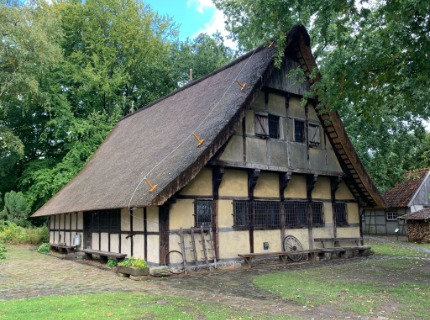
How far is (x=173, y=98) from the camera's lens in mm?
19328

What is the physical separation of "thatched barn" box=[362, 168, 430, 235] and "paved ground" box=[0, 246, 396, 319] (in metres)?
18.8

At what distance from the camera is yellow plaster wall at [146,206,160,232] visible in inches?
452

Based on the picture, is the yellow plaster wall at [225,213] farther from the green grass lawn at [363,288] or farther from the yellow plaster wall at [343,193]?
the yellow plaster wall at [343,193]

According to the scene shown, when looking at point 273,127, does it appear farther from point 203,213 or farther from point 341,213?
point 341,213

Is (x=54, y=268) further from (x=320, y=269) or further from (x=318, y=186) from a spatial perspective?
(x=318, y=186)

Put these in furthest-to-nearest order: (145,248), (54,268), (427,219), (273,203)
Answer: (427,219), (273,203), (54,268), (145,248)

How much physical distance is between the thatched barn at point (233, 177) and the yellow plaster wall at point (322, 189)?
1.7 inches

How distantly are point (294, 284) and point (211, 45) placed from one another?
27.1 metres

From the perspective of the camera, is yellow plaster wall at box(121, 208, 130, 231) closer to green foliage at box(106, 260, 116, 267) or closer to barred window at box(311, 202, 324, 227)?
green foliage at box(106, 260, 116, 267)

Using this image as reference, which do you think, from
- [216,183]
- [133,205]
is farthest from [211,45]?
[133,205]

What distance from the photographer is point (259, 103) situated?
45.6 ft

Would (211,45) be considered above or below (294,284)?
above

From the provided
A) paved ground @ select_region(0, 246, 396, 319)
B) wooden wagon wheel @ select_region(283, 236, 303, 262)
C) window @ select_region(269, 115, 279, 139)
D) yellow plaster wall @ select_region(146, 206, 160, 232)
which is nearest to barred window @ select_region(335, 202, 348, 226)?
wooden wagon wheel @ select_region(283, 236, 303, 262)

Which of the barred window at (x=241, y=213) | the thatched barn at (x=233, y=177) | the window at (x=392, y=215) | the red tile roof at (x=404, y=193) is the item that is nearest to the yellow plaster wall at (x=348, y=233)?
the thatched barn at (x=233, y=177)
